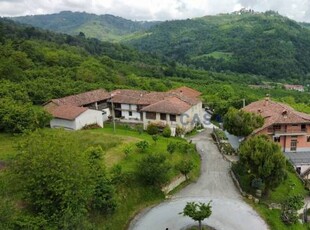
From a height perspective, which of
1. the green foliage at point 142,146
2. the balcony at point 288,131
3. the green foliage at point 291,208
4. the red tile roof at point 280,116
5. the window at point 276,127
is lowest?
the green foliage at point 291,208

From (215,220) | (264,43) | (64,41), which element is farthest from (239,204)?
(264,43)

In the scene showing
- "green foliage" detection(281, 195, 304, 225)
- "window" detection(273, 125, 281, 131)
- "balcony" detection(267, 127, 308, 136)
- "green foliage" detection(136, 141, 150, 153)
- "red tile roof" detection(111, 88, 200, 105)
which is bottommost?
"green foliage" detection(281, 195, 304, 225)

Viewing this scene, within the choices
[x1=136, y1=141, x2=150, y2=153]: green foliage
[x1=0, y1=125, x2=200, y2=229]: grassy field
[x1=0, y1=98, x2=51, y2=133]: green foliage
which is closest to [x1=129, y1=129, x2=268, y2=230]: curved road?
[x1=0, y1=125, x2=200, y2=229]: grassy field

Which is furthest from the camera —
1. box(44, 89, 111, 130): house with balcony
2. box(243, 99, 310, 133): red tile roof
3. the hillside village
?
box(44, 89, 111, 130): house with balcony

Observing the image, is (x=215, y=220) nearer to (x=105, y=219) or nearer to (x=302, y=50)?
(x=105, y=219)

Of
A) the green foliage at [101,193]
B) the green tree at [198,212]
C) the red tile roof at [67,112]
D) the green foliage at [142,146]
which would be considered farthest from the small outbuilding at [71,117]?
the green tree at [198,212]

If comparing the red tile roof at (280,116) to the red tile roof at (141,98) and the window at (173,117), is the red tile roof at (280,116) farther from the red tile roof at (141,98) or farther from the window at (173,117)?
the red tile roof at (141,98)

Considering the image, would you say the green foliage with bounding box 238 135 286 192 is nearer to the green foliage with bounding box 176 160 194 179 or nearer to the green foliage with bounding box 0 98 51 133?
the green foliage with bounding box 176 160 194 179

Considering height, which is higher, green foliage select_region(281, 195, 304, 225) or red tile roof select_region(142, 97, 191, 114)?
red tile roof select_region(142, 97, 191, 114)

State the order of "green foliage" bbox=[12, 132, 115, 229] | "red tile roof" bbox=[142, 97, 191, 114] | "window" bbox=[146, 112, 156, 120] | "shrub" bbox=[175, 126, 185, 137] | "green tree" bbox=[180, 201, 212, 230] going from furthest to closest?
1. "window" bbox=[146, 112, 156, 120]
2. "red tile roof" bbox=[142, 97, 191, 114]
3. "shrub" bbox=[175, 126, 185, 137]
4. "green tree" bbox=[180, 201, 212, 230]
5. "green foliage" bbox=[12, 132, 115, 229]
